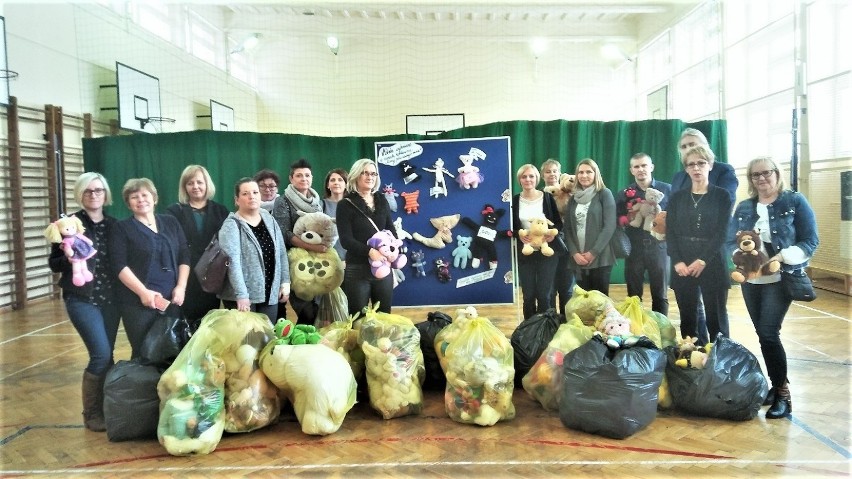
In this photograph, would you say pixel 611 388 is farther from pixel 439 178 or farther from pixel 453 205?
pixel 439 178

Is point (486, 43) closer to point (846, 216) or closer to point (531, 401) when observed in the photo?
point (846, 216)

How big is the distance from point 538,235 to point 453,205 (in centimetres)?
82

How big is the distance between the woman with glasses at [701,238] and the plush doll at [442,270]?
162 cm

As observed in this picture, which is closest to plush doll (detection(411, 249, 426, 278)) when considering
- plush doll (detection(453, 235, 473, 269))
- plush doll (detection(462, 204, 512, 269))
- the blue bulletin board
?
the blue bulletin board

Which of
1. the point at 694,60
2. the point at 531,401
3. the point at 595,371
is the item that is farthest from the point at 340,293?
the point at 694,60

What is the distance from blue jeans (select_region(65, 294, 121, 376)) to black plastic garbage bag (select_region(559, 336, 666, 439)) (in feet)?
6.73

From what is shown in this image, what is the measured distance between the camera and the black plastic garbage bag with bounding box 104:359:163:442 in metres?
2.31

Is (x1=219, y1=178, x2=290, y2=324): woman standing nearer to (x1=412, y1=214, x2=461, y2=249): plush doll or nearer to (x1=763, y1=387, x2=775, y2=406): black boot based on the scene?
(x1=412, y1=214, x2=461, y2=249): plush doll

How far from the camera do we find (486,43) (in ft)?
29.2

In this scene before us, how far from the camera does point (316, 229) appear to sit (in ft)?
9.96

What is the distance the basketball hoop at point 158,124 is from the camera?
6695 millimetres

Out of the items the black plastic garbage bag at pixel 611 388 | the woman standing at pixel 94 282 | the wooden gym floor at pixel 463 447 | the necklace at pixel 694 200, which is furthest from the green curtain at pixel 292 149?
the woman standing at pixel 94 282

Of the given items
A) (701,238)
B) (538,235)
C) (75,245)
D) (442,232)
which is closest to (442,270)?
(442,232)

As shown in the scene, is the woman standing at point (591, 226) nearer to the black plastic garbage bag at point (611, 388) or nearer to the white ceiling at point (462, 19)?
the black plastic garbage bag at point (611, 388)
